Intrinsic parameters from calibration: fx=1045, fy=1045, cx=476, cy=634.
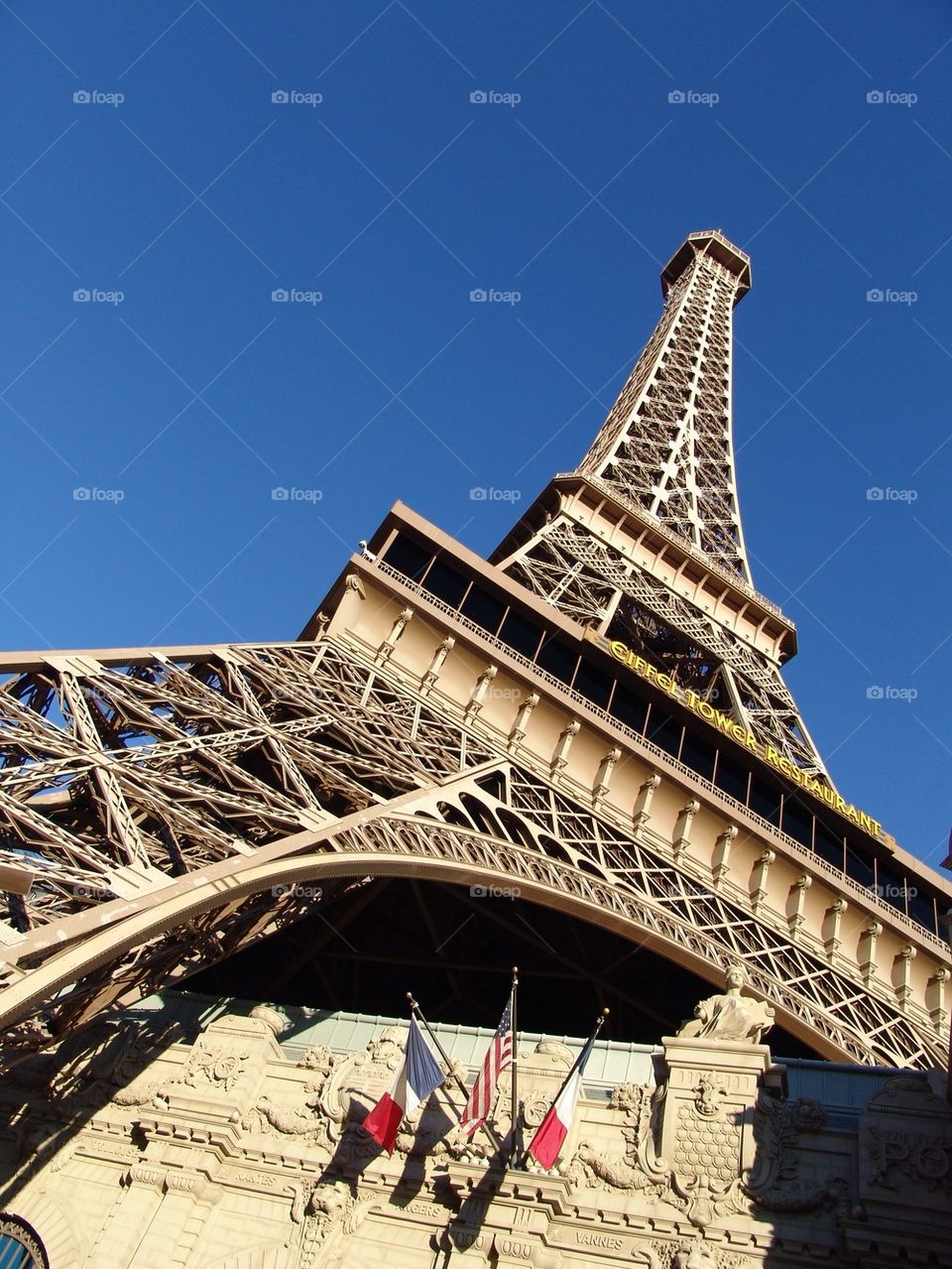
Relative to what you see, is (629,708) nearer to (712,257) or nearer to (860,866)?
(860,866)

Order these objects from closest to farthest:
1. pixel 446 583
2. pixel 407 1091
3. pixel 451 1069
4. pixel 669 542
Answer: pixel 407 1091
pixel 451 1069
pixel 446 583
pixel 669 542

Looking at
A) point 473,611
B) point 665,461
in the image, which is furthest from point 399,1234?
point 665,461

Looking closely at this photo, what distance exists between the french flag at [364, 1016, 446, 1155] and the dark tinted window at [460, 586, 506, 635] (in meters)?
18.6

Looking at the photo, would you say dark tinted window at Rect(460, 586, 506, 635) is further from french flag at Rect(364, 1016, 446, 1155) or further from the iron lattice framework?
french flag at Rect(364, 1016, 446, 1155)

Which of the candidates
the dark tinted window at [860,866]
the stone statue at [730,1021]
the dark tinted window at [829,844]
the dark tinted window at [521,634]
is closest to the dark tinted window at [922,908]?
the dark tinted window at [860,866]

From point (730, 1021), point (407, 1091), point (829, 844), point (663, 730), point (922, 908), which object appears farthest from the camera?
point (922, 908)

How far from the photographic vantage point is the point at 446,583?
118 feet

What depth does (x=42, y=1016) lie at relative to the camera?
62.3ft

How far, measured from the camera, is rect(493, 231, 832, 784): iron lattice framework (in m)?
45.8

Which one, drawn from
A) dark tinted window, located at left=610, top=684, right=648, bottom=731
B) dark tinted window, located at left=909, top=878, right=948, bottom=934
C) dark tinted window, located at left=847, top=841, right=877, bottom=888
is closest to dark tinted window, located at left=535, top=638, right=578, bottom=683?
dark tinted window, located at left=610, top=684, right=648, bottom=731

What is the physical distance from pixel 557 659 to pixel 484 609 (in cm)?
308

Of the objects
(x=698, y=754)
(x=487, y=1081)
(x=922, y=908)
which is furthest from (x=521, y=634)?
(x=487, y=1081)

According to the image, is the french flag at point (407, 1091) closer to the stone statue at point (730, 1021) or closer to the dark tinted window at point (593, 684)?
the stone statue at point (730, 1021)

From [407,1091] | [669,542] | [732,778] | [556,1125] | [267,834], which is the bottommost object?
[407,1091]
